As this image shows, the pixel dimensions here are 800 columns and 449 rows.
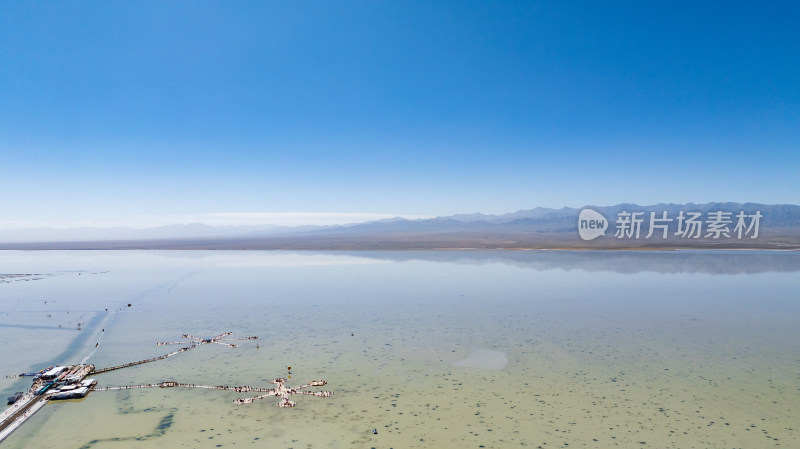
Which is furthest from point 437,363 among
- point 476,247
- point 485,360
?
point 476,247

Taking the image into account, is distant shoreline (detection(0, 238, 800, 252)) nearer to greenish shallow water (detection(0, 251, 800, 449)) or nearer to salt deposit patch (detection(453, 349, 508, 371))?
greenish shallow water (detection(0, 251, 800, 449))

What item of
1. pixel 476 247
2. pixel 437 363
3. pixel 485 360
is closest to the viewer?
pixel 437 363

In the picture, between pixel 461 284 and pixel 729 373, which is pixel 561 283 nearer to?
pixel 461 284

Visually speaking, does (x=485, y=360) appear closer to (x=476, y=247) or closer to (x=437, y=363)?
(x=437, y=363)

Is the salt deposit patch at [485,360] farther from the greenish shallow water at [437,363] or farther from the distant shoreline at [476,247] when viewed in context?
the distant shoreline at [476,247]

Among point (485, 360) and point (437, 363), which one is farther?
point (485, 360)

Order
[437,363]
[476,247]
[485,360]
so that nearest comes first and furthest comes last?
1. [437,363]
2. [485,360]
3. [476,247]

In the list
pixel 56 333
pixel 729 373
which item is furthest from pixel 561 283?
pixel 56 333

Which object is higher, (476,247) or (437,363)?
(476,247)
